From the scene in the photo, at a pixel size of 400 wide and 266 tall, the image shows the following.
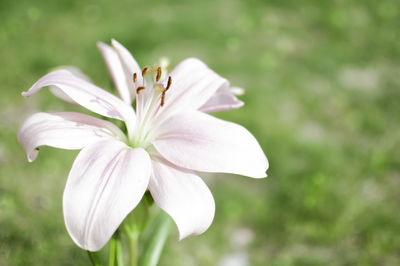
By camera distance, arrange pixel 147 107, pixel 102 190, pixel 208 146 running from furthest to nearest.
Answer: pixel 147 107, pixel 208 146, pixel 102 190

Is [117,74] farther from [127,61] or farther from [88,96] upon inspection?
[88,96]

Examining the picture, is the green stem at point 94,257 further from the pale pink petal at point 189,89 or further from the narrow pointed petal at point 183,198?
the pale pink petal at point 189,89

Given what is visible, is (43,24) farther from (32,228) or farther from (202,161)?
(202,161)

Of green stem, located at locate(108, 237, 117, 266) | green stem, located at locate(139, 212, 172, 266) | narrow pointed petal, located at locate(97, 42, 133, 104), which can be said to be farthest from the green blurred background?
narrow pointed petal, located at locate(97, 42, 133, 104)

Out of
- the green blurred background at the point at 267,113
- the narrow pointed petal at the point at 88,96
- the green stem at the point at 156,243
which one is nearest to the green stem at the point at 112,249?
Result: the green stem at the point at 156,243

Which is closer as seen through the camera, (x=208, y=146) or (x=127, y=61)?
(x=208, y=146)

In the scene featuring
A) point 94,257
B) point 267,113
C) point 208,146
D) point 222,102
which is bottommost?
point 94,257

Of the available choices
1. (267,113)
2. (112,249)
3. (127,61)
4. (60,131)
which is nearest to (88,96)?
(60,131)

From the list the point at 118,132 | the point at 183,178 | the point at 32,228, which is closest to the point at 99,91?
the point at 118,132
